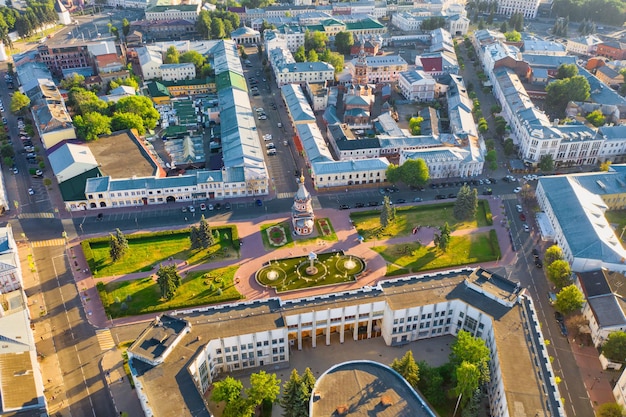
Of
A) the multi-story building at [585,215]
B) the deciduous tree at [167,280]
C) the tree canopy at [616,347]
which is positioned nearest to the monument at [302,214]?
the deciduous tree at [167,280]

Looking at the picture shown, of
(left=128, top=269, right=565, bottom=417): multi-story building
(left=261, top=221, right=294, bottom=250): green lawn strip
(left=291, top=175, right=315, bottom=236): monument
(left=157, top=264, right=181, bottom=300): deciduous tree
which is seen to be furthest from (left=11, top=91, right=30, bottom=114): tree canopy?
(left=128, top=269, right=565, bottom=417): multi-story building

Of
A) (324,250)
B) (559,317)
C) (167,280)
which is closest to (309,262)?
(324,250)

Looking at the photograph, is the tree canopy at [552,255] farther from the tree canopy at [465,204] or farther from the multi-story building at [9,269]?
the multi-story building at [9,269]

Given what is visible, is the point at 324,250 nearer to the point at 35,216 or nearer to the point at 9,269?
the point at 9,269

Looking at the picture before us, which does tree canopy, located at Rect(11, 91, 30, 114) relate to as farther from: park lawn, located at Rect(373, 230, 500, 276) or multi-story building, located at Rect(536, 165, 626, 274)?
multi-story building, located at Rect(536, 165, 626, 274)

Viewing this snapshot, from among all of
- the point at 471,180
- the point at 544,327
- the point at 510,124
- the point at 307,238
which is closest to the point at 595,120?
the point at 510,124

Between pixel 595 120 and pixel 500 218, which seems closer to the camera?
pixel 500 218

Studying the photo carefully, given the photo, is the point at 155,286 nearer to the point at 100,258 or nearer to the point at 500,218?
the point at 100,258
